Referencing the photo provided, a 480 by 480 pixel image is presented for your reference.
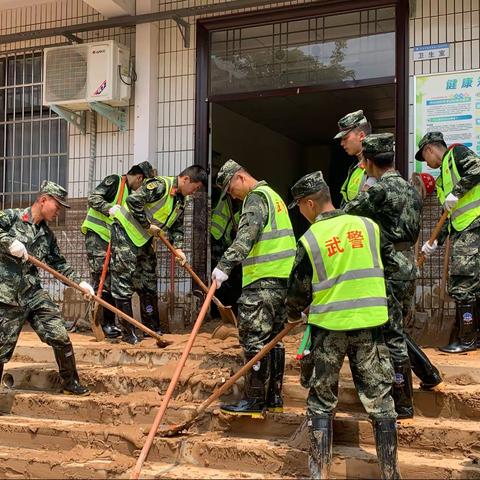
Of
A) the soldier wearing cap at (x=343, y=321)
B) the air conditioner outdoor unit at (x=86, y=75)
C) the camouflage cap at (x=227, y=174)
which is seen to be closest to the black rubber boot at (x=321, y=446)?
the soldier wearing cap at (x=343, y=321)

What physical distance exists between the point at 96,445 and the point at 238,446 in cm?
108

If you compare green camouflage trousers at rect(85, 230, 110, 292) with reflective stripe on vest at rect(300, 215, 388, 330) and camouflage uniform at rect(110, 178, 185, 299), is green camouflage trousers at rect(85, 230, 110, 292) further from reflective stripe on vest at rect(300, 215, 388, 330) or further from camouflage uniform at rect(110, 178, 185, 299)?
reflective stripe on vest at rect(300, 215, 388, 330)

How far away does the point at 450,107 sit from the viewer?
21.3 ft

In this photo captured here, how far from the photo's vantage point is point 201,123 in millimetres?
7648

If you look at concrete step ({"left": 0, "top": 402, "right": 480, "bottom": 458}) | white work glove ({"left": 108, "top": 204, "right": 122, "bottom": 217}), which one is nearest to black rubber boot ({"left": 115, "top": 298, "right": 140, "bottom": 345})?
white work glove ({"left": 108, "top": 204, "right": 122, "bottom": 217})

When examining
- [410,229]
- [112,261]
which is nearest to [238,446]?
[410,229]

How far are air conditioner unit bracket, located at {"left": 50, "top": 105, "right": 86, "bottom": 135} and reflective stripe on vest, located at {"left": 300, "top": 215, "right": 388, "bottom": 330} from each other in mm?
5158

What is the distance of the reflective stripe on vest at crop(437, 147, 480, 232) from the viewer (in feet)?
18.0

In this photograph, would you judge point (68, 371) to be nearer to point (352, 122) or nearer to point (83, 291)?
point (83, 291)

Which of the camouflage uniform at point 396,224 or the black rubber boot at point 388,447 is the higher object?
the camouflage uniform at point 396,224

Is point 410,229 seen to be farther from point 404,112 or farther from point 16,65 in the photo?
point 16,65

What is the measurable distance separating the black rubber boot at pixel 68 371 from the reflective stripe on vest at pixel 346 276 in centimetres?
254

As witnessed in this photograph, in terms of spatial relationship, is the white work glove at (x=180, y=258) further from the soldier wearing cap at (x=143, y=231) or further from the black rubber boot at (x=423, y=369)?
the black rubber boot at (x=423, y=369)

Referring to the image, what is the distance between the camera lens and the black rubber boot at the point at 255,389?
14.8 ft
